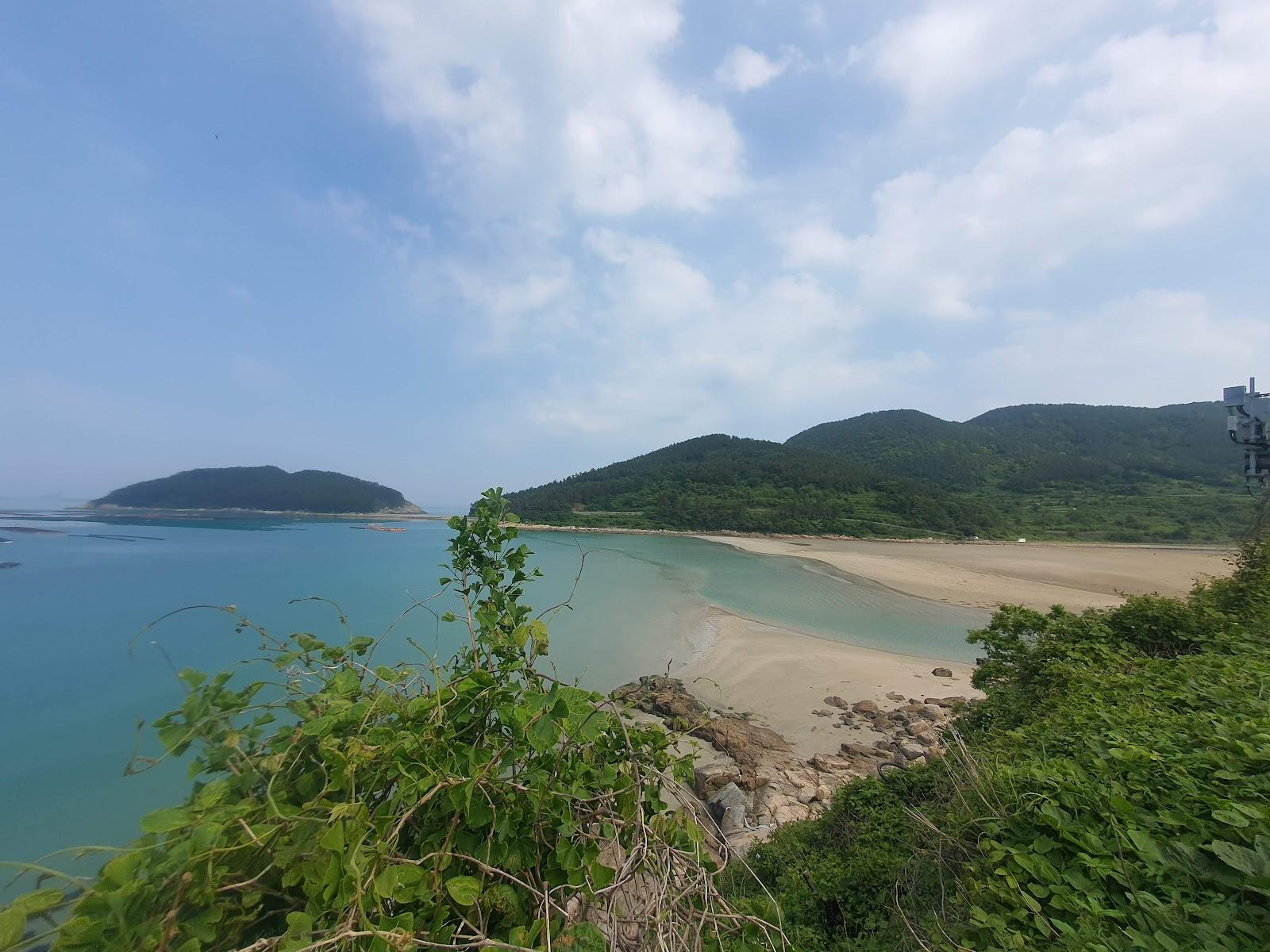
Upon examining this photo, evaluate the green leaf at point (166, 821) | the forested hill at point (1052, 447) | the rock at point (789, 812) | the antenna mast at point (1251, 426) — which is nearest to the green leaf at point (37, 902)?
the green leaf at point (166, 821)

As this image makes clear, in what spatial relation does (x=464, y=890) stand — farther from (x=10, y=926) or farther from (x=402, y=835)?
(x=10, y=926)

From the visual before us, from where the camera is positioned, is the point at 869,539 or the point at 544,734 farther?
the point at 869,539

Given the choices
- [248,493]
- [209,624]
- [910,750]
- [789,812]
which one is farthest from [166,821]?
[248,493]

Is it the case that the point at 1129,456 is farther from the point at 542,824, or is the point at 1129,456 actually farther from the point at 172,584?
the point at 172,584

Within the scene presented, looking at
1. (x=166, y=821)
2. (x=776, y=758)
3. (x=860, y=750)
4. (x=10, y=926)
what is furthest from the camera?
(x=860, y=750)

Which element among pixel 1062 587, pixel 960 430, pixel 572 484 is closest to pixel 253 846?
pixel 1062 587

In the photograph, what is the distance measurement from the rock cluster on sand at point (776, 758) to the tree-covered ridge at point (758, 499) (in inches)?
1739

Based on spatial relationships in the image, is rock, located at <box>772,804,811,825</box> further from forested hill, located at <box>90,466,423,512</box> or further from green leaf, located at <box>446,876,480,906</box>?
forested hill, located at <box>90,466,423,512</box>

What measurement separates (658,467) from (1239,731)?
263 ft

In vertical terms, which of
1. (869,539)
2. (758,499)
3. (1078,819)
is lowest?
(869,539)

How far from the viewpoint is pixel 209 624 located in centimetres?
1539

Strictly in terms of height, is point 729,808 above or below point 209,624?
above

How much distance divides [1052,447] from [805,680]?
9666 centimetres

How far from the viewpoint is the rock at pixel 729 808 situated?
505 centimetres
